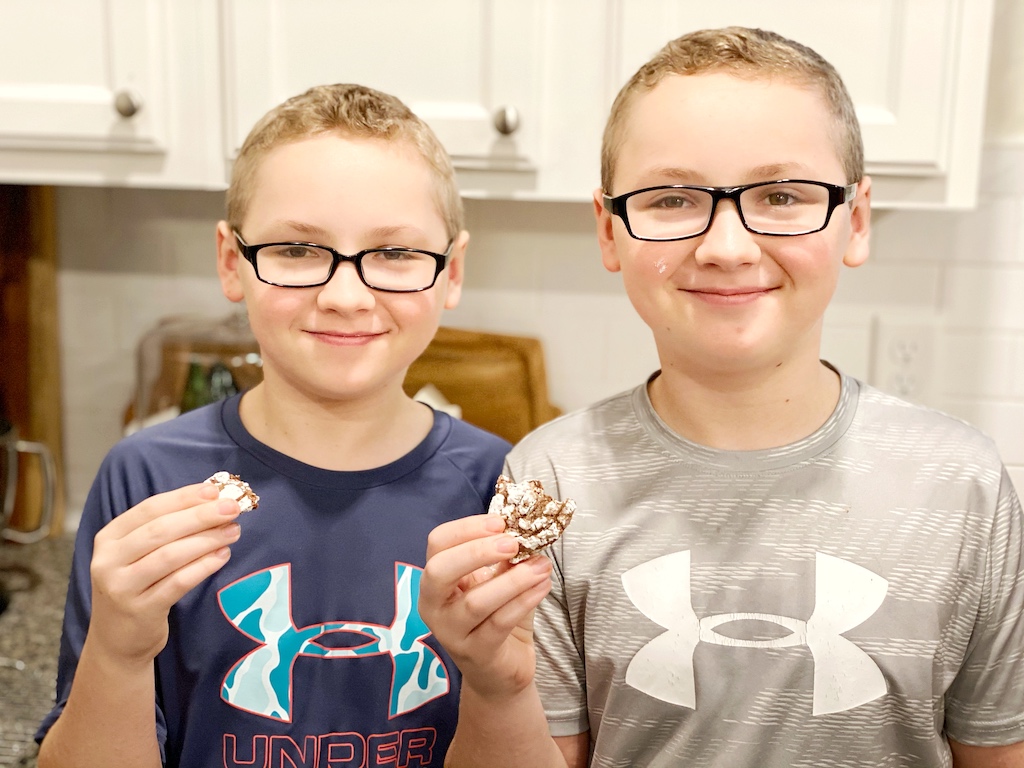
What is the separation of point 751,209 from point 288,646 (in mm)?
594

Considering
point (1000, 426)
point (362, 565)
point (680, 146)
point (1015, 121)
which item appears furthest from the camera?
point (1000, 426)

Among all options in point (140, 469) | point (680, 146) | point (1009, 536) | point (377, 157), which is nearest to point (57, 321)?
point (140, 469)

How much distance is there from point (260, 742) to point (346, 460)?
0.28 meters

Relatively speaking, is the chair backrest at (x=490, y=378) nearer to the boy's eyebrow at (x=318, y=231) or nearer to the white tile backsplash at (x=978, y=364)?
the white tile backsplash at (x=978, y=364)

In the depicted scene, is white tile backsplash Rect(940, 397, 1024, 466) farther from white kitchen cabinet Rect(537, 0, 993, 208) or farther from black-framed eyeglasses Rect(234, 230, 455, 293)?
black-framed eyeglasses Rect(234, 230, 455, 293)

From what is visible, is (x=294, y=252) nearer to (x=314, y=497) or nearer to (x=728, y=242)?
(x=314, y=497)

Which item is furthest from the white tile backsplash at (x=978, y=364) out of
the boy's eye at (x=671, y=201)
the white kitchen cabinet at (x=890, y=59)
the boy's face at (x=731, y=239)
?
the boy's eye at (x=671, y=201)

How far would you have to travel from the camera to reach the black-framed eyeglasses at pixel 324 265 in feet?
3.04

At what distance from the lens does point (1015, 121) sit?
64.3 inches

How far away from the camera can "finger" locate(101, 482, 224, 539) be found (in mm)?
802

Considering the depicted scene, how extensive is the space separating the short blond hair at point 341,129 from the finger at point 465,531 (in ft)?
1.15

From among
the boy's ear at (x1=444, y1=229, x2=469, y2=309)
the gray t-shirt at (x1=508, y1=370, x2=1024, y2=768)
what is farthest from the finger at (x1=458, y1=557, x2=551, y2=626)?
the boy's ear at (x1=444, y1=229, x2=469, y2=309)

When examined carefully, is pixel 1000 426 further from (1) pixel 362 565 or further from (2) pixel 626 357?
(1) pixel 362 565

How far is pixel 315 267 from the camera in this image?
0.93m
